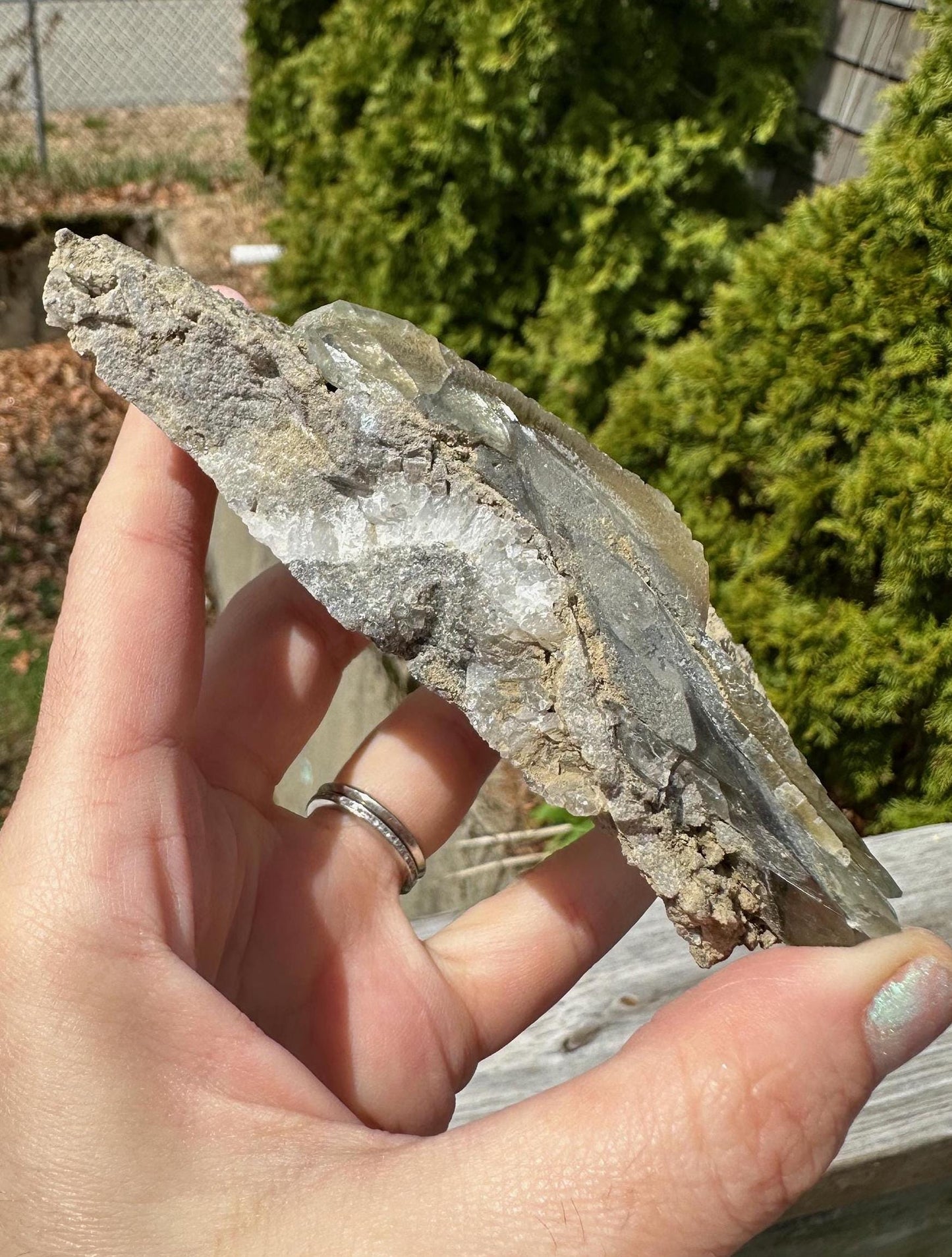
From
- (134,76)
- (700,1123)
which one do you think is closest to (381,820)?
(700,1123)

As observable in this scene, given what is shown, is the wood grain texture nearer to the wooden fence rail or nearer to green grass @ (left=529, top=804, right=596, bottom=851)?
the wooden fence rail

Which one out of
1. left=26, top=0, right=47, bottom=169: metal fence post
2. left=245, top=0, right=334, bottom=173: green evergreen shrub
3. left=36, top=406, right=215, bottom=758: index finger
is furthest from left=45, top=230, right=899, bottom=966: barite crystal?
left=26, top=0, right=47, bottom=169: metal fence post

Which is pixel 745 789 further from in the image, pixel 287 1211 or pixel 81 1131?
pixel 81 1131

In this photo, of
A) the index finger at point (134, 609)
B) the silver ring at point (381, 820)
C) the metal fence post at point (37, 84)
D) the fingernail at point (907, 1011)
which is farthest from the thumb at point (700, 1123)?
the metal fence post at point (37, 84)

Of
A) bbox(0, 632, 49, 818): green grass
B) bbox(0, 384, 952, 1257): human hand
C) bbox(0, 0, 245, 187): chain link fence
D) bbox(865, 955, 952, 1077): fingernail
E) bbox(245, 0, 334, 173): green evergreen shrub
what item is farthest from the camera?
bbox(0, 0, 245, 187): chain link fence

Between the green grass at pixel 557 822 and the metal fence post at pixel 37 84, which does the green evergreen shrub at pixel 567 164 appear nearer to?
the green grass at pixel 557 822

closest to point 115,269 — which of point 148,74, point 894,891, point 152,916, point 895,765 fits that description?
point 152,916

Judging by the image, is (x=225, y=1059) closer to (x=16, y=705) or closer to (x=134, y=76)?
(x=16, y=705)
